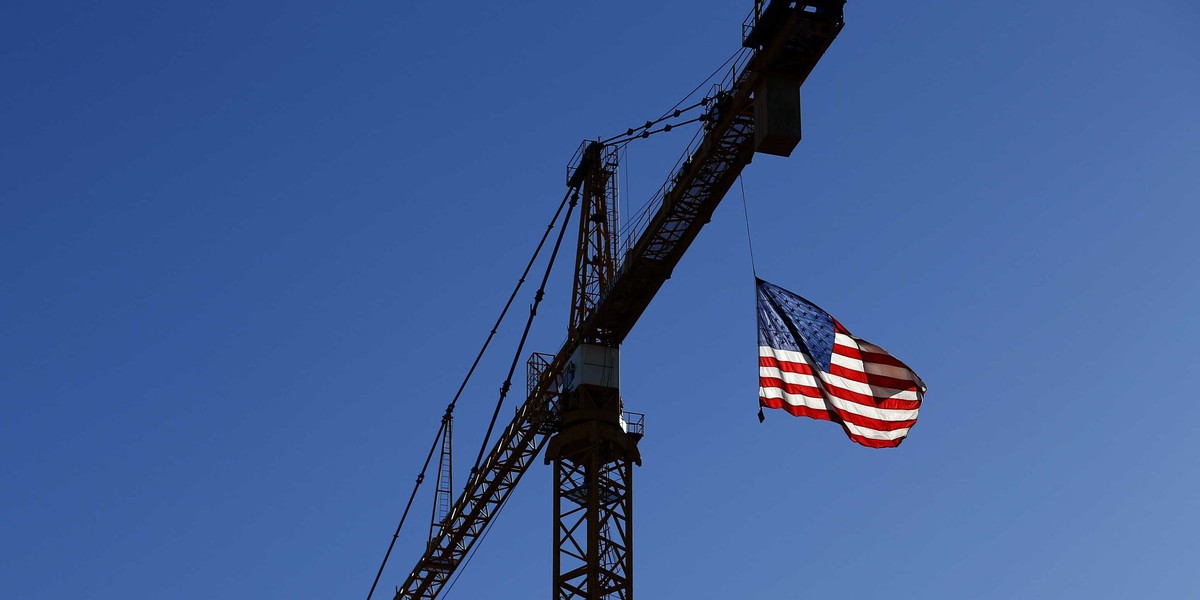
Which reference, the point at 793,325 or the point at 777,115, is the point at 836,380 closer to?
the point at 793,325

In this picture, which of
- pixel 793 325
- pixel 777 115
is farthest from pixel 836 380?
pixel 777 115

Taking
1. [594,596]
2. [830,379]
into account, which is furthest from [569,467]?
[830,379]

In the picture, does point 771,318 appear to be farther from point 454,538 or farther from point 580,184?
point 454,538

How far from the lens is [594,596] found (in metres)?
62.5

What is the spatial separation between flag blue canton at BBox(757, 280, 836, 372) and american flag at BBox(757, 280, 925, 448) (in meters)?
0.03

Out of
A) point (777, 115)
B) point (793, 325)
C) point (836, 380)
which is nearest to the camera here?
point (836, 380)

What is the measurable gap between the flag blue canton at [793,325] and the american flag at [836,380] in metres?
0.03

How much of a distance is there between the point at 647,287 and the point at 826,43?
12222 mm

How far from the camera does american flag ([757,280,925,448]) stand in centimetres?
5216

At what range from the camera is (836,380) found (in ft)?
174

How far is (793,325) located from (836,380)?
2351 mm

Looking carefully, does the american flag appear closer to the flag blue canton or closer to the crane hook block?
the flag blue canton

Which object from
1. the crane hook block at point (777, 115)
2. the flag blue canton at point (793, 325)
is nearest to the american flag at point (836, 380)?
the flag blue canton at point (793, 325)

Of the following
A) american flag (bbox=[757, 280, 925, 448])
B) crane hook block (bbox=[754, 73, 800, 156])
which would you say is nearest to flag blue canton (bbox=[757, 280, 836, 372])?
american flag (bbox=[757, 280, 925, 448])
